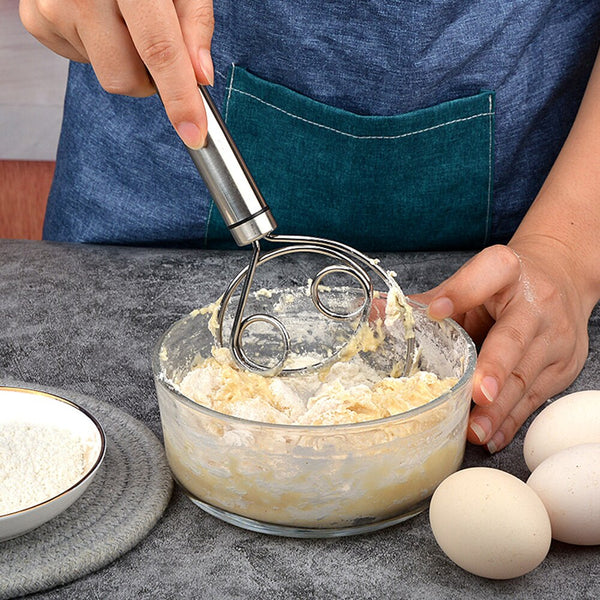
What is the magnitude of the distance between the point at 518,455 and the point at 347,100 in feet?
1.63

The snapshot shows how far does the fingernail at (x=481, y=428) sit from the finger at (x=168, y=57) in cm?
35

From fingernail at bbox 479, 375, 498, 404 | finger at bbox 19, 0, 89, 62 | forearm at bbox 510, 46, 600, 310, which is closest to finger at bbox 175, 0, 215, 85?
finger at bbox 19, 0, 89, 62

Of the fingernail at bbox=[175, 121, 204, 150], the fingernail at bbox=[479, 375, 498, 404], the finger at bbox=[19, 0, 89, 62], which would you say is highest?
the finger at bbox=[19, 0, 89, 62]

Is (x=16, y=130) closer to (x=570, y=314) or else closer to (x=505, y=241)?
(x=505, y=241)

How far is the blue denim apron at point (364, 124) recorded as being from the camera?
101 cm

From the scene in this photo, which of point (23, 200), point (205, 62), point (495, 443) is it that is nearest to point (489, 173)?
point (495, 443)

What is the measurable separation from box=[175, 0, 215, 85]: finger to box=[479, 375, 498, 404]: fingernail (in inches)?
13.3

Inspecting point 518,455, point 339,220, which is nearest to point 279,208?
point 339,220

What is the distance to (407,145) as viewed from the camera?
1.06 m

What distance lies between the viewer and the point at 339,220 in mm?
1117

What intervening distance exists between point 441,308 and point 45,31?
419mm

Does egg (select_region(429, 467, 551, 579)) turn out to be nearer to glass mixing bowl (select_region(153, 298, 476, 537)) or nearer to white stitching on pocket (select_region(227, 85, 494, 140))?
glass mixing bowl (select_region(153, 298, 476, 537))

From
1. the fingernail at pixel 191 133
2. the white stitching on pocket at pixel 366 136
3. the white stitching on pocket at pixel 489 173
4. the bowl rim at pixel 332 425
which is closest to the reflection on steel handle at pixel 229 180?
the fingernail at pixel 191 133

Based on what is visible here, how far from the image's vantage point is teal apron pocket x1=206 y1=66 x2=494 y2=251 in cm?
104
